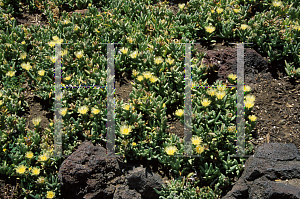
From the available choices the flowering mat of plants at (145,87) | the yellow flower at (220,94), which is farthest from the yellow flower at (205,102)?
the yellow flower at (220,94)

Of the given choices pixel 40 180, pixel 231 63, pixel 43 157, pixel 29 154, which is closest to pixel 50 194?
pixel 40 180

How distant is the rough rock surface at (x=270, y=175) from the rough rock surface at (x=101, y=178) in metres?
0.91

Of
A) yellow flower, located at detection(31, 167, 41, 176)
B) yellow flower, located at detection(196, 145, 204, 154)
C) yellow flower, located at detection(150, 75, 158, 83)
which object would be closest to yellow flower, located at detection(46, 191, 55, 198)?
yellow flower, located at detection(31, 167, 41, 176)

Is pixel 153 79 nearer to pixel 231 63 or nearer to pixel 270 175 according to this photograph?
pixel 231 63

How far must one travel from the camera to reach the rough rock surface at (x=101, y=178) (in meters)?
3.46

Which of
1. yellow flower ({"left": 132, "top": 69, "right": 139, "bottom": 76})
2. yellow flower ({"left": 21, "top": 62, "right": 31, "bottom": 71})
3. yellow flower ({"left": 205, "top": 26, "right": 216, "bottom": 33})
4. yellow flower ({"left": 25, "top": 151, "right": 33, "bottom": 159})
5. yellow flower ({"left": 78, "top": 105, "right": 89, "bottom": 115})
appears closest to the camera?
yellow flower ({"left": 25, "top": 151, "right": 33, "bottom": 159})

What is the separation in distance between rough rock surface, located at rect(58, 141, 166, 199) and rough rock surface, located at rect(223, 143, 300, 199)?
2.97ft

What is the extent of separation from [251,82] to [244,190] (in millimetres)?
1617

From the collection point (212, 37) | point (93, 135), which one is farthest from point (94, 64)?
point (212, 37)

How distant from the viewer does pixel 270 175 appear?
3.17 meters

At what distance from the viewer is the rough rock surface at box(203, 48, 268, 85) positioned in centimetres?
432

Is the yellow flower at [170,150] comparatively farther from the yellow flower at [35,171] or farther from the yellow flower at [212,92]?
the yellow flower at [35,171]

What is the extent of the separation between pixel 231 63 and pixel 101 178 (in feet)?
7.73

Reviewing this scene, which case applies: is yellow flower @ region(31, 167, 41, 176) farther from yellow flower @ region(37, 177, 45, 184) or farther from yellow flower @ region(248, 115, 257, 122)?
yellow flower @ region(248, 115, 257, 122)
